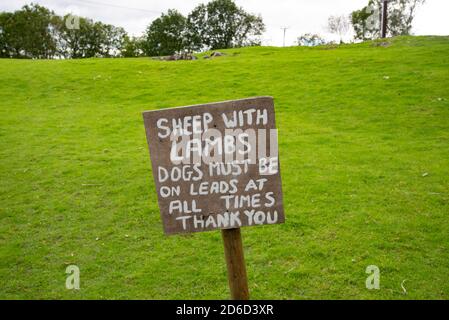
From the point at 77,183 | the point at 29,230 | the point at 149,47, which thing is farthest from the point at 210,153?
the point at 149,47

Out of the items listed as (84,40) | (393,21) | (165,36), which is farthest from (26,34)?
(393,21)

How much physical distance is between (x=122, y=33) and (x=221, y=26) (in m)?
19.7

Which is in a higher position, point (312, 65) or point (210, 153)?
point (312, 65)

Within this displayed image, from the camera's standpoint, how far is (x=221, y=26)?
76125 mm

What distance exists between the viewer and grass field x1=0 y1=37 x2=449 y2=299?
562 cm

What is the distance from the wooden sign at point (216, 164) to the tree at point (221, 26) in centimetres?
7451

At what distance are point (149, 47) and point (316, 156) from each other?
66.3 m

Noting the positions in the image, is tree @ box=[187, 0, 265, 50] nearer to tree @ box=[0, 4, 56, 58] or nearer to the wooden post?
tree @ box=[0, 4, 56, 58]

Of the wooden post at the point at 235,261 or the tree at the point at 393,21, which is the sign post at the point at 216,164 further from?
the tree at the point at 393,21

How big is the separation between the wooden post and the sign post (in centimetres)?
16

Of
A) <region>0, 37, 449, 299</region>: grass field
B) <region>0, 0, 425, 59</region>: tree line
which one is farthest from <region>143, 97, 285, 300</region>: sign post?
<region>0, 0, 425, 59</region>: tree line

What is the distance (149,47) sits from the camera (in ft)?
236

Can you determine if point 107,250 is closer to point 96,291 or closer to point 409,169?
point 96,291
